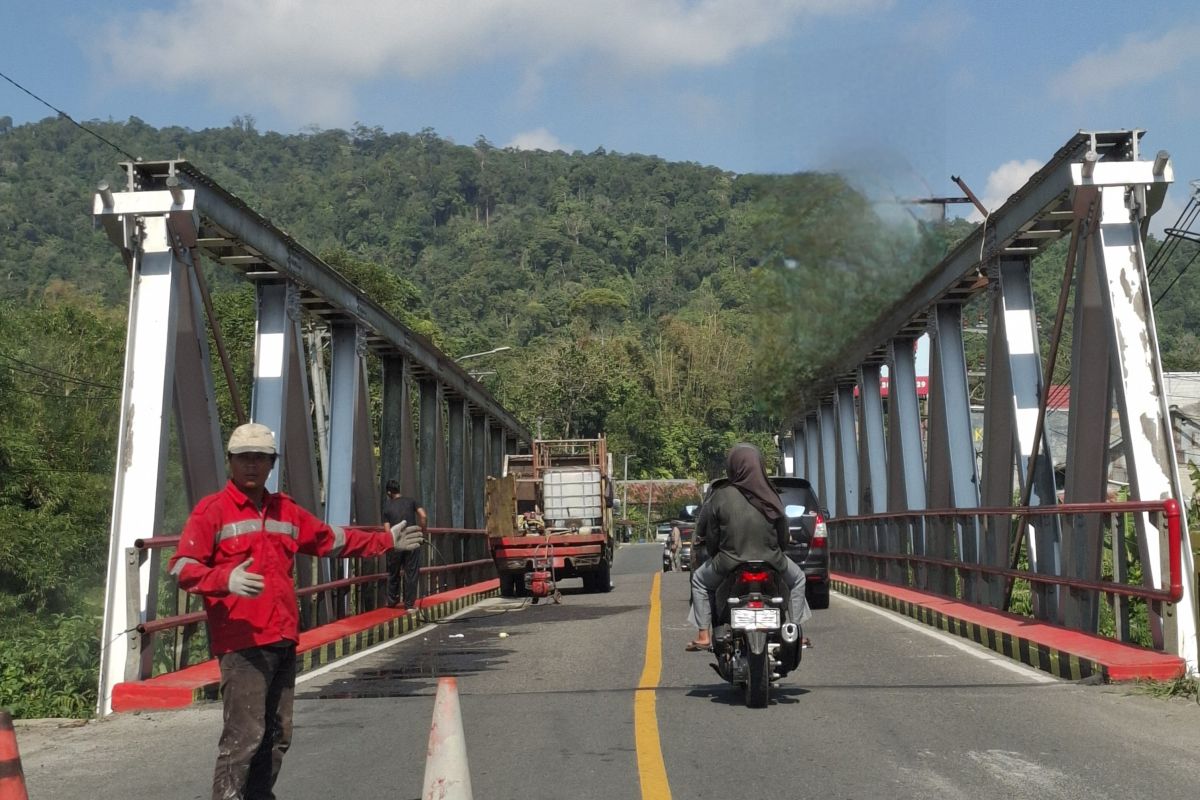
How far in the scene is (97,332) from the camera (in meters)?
47.4

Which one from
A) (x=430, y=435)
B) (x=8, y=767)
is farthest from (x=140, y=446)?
(x=430, y=435)

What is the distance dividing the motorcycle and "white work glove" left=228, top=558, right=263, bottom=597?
161 inches

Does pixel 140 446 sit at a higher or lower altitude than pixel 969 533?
higher

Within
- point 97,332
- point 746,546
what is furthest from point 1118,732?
point 97,332

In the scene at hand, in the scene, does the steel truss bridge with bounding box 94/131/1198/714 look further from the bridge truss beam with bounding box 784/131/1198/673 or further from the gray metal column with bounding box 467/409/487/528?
the gray metal column with bounding box 467/409/487/528

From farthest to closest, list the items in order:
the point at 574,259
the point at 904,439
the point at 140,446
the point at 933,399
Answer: the point at 574,259
the point at 904,439
the point at 933,399
the point at 140,446

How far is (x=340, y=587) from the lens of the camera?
53.7 ft

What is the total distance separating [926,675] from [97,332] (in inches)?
1634

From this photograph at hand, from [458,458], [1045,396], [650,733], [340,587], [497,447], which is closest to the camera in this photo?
[650,733]

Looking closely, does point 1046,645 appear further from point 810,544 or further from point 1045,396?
point 810,544

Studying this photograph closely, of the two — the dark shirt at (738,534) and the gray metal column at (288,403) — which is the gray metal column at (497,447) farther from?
the dark shirt at (738,534)

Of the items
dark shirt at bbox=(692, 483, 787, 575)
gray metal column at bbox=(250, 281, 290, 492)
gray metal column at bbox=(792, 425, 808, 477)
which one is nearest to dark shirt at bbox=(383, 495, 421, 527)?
gray metal column at bbox=(250, 281, 290, 492)

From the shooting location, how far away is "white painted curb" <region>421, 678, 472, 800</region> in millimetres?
5465

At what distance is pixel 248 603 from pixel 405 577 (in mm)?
12751
